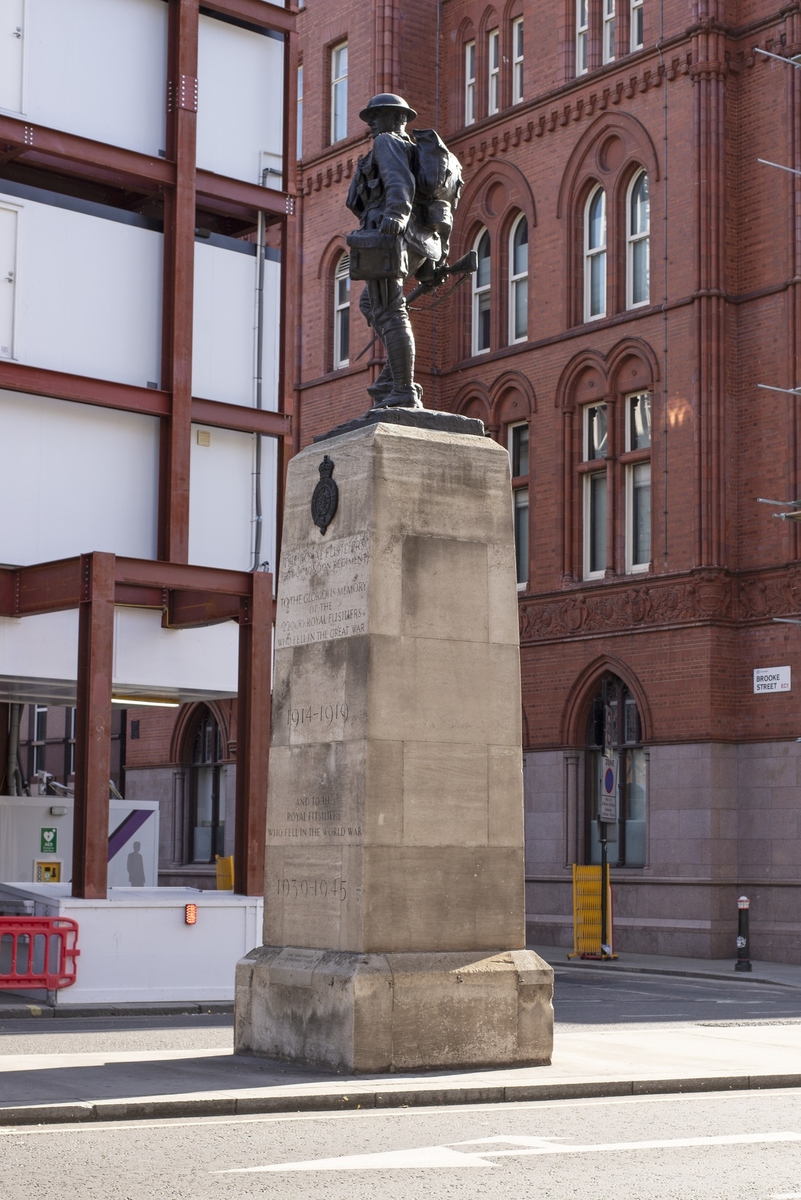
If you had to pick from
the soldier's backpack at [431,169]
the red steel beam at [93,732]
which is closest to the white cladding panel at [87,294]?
the red steel beam at [93,732]

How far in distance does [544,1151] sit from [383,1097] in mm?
1943

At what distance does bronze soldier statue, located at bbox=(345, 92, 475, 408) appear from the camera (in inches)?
551

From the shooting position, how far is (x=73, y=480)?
2312cm

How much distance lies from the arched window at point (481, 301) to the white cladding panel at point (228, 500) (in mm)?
13171

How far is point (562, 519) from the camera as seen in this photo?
113 feet

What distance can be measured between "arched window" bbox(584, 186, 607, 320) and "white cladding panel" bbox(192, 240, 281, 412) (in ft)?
35.8

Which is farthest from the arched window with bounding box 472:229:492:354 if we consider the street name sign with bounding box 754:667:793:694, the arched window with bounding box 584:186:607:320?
the street name sign with bounding box 754:667:793:694

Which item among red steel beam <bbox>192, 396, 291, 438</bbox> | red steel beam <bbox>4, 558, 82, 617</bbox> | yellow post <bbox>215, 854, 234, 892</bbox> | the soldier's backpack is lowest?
yellow post <bbox>215, 854, 234, 892</bbox>

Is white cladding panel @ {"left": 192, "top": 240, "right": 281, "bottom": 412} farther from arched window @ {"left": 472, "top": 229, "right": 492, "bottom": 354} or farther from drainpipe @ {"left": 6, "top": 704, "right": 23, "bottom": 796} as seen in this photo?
arched window @ {"left": 472, "top": 229, "right": 492, "bottom": 354}

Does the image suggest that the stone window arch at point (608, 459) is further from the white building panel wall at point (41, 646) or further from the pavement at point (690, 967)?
the white building panel wall at point (41, 646)

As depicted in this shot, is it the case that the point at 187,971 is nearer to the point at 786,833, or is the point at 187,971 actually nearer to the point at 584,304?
the point at 786,833

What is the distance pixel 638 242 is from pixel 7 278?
1482cm

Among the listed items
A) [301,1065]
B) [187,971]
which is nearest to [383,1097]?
[301,1065]

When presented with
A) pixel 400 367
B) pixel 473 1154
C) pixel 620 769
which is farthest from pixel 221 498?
pixel 473 1154
